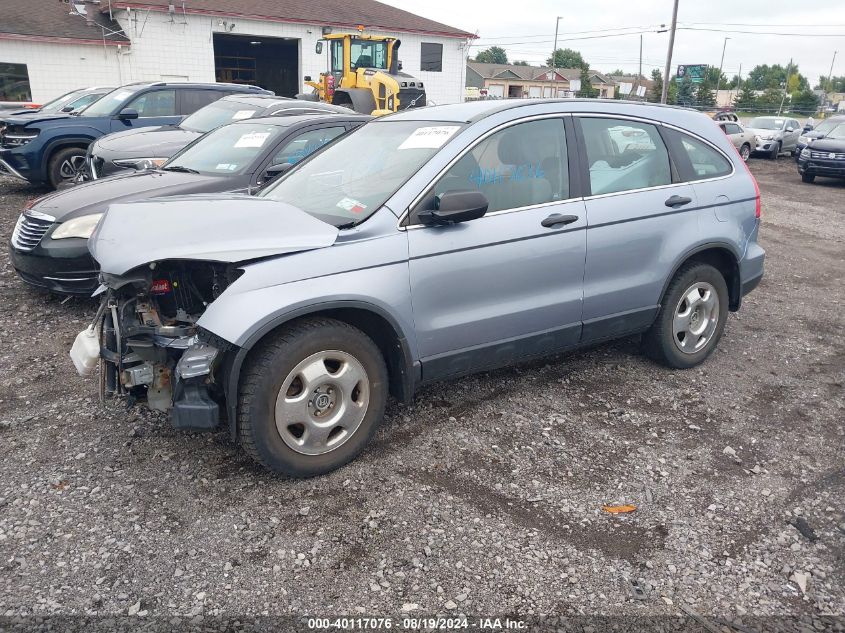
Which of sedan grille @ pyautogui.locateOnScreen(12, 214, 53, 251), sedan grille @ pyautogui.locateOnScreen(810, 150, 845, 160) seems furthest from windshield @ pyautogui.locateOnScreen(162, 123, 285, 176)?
sedan grille @ pyautogui.locateOnScreen(810, 150, 845, 160)

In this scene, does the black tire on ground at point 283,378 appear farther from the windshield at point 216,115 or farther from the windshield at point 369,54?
the windshield at point 369,54

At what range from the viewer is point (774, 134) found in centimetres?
2342

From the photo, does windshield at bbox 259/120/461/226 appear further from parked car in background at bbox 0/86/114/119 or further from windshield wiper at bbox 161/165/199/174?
parked car in background at bbox 0/86/114/119

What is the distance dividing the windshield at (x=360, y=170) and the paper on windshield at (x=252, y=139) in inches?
81.7

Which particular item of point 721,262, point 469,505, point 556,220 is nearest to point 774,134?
point 721,262

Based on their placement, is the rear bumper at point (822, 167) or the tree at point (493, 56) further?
the tree at point (493, 56)

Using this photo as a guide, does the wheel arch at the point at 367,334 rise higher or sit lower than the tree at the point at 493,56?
lower

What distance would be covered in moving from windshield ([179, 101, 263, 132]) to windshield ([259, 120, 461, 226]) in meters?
4.32

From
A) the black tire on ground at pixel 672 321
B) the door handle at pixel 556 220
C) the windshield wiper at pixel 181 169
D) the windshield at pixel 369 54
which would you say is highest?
the windshield at pixel 369 54

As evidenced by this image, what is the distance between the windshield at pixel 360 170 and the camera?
3652mm

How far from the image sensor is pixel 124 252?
3.15 metres

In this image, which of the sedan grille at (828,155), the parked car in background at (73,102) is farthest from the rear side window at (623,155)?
the sedan grille at (828,155)

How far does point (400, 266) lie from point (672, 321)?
7.49ft

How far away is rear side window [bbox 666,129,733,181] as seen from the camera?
4680 millimetres
